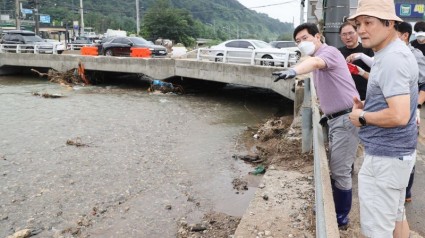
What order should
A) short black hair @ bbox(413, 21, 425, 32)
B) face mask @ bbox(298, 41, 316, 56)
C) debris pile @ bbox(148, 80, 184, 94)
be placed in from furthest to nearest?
debris pile @ bbox(148, 80, 184, 94)
short black hair @ bbox(413, 21, 425, 32)
face mask @ bbox(298, 41, 316, 56)

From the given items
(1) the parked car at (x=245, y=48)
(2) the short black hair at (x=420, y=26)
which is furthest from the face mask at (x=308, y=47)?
(1) the parked car at (x=245, y=48)

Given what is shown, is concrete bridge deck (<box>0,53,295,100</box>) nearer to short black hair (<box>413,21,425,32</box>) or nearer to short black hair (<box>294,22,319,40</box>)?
short black hair (<box>413,21,425,32</box>)

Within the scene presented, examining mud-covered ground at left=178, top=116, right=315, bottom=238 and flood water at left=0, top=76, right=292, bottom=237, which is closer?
mud-covered ground at left=178, top=116, right=315, bottom=238

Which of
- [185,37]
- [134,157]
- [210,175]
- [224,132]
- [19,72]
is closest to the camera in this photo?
[210,175]

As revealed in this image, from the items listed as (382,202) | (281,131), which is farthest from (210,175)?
(382,202)

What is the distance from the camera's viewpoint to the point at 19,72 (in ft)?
83.4

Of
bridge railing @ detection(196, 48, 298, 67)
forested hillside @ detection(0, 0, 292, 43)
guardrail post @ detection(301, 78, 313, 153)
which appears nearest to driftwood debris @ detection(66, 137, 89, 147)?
guardrail post @ detection(301, 78, 313, 153)

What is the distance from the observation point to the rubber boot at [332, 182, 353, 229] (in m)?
3.45

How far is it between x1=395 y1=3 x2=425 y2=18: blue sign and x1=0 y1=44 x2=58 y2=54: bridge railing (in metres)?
18.5

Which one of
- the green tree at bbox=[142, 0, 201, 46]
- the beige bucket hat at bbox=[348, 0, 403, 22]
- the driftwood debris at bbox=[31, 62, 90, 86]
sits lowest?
the driftwood debris at bbox=[31, 62, 90, 86]

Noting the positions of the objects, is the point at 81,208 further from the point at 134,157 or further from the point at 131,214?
the point at 134,157

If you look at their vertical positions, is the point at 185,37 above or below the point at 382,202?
above

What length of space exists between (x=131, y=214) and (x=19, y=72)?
77.5ft

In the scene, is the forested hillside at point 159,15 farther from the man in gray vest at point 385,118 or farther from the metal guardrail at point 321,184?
the man in gray vest at point 385,118
